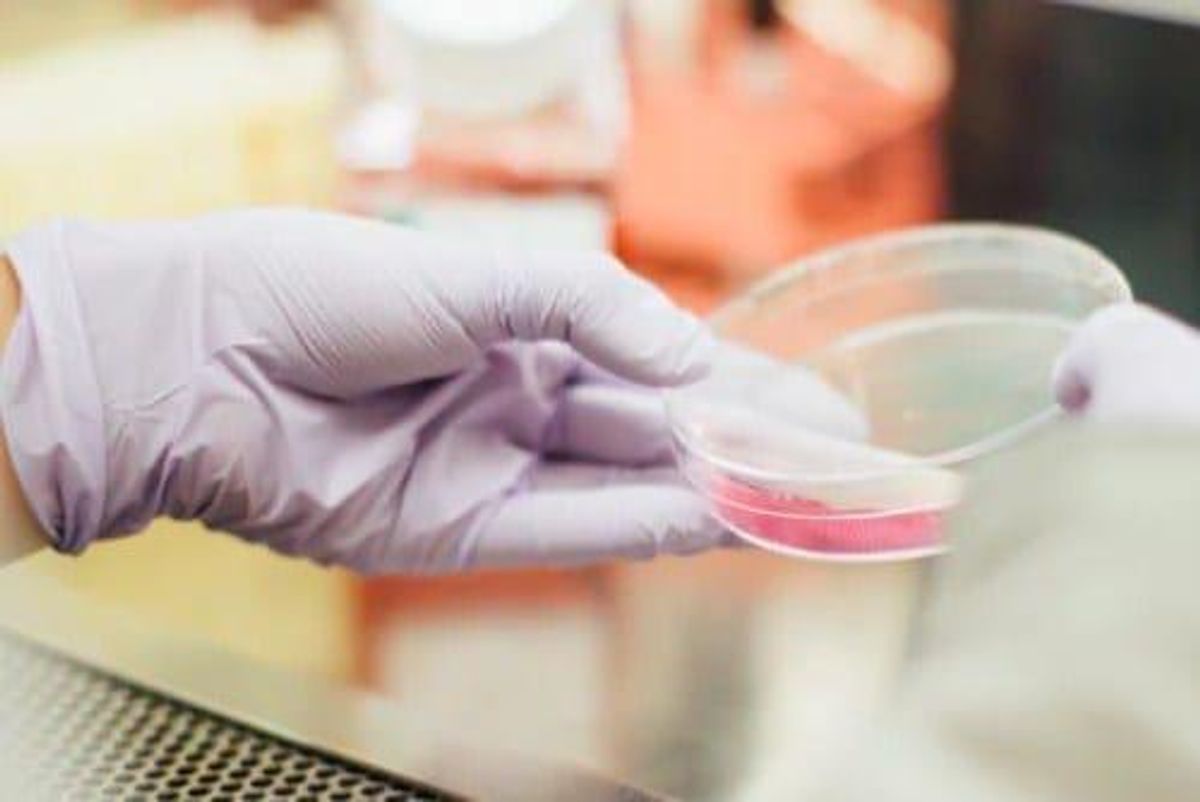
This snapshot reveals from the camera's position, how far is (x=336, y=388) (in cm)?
104

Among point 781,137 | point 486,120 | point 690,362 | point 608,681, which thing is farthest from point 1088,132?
point 690,362

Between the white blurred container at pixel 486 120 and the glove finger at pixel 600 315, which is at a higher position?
the glove finger at pixel 600 315

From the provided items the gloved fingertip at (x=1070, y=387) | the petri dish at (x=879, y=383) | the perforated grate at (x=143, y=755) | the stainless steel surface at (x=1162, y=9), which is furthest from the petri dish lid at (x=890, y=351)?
the stainless steel surface at (x=1162, y=9)

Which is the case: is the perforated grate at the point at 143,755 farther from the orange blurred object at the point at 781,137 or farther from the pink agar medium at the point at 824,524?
the orange blurred object at the point at 781,137

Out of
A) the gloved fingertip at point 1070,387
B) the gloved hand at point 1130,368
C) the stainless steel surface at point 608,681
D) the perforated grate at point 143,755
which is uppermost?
the gloved hand at point 1130,368

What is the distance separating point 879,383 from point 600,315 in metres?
0.28

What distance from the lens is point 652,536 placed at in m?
1.03

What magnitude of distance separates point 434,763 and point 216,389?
A: 23cm

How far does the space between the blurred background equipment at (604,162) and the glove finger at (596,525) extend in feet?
0.80

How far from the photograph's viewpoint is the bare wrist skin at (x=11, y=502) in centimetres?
98

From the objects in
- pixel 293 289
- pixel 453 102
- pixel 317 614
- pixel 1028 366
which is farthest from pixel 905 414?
pixel 453 102

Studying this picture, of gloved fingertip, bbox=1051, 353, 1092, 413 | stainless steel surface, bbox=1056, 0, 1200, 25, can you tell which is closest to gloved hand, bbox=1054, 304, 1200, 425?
gloved fingertip, bbox=1051, 353, 1092, 413

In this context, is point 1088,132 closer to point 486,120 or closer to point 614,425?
point 486,120

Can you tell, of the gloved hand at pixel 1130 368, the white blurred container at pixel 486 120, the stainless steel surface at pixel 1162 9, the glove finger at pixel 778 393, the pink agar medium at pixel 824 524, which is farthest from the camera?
the white blurred container at pixel 486 120
